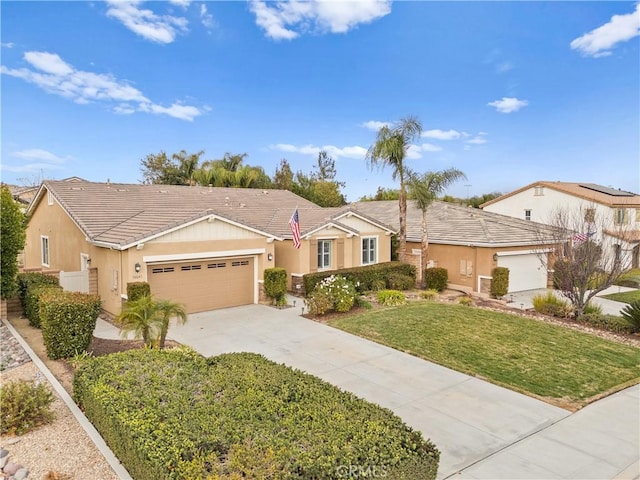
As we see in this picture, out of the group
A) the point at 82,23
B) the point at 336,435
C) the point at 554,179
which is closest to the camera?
the point at 336,435

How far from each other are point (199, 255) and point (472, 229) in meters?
14.8

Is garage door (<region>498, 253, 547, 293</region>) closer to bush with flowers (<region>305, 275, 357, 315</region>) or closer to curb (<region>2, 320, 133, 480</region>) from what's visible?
bush with flowers (<region>305, 275, 357, 315</region>)

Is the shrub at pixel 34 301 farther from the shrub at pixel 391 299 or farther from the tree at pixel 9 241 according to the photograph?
the shrub at pixel 391 299

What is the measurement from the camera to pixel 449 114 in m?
26.6

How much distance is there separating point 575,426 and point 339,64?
22.1 meters

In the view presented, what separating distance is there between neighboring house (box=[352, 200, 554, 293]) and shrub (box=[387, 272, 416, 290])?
248 cm

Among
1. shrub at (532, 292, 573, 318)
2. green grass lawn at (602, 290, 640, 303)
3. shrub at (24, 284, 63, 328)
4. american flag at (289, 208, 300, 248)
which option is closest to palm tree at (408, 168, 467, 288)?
shrub at (532, 292, 573, 318)

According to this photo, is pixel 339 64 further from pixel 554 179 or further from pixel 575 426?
pixel 554 179

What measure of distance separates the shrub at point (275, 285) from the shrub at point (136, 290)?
473 centimetres

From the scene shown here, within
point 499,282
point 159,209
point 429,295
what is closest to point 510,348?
point 429,295

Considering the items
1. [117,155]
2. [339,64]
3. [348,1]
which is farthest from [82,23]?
[117,155]

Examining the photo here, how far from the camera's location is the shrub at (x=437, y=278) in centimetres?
2108

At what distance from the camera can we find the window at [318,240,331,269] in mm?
Answer: 20188

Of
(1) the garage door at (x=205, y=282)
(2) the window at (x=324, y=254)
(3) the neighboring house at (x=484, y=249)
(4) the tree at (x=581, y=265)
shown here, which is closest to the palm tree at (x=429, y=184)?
(3) the neighboring house at (x=484, y=249)
